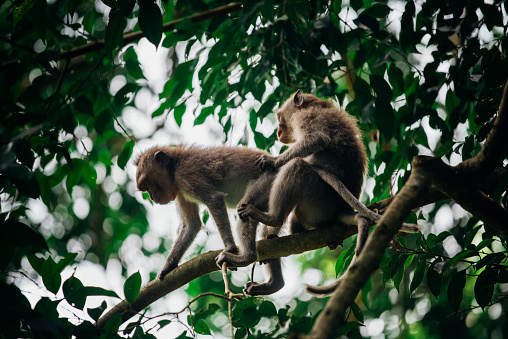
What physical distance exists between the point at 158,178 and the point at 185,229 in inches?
34.6

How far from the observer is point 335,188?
15.8 feet

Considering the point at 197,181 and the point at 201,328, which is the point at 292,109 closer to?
the point at 197,181

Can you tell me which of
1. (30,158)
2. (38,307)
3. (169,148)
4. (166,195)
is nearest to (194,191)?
(166,195)

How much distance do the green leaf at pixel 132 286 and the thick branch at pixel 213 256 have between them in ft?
3.59

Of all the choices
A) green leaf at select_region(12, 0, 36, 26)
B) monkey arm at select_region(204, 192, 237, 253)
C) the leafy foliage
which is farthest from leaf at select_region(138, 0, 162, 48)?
monkey arm at select_region(204, 192, 237, 253)

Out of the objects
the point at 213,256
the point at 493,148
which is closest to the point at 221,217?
the point at 213,256

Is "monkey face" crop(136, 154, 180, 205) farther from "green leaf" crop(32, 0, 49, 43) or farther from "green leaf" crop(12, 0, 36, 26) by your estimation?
"green leaf" crop(32, 0, 49, 43)

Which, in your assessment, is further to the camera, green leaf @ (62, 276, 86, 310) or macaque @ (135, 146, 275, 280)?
macaque @ (135, 146, 275, 280)

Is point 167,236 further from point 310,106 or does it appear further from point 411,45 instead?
point 411,45

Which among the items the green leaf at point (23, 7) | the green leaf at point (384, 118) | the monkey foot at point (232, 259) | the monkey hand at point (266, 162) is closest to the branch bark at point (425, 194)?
the green leaf at point (384, 118)

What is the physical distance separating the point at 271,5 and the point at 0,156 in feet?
6.95

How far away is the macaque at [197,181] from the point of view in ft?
19.0

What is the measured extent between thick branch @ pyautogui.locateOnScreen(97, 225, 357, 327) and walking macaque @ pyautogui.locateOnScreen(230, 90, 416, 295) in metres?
0.21

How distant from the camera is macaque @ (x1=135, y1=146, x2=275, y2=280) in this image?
5789 mm
